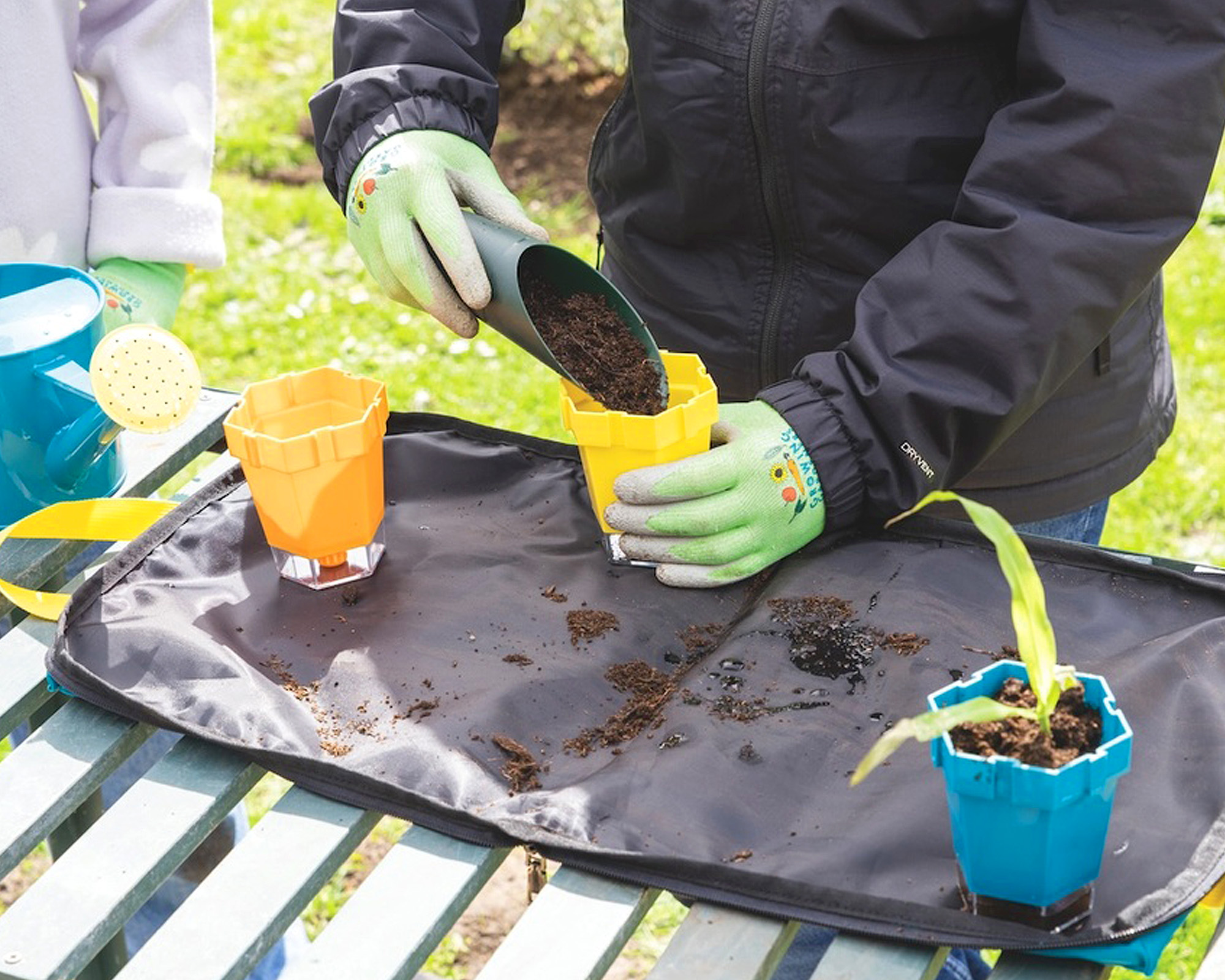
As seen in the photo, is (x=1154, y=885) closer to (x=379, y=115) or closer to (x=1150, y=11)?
Result: (x=1150, y=11)

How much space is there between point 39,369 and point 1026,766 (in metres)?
1.03

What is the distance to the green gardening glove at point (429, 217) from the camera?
165 centimetres

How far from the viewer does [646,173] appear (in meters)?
1.83

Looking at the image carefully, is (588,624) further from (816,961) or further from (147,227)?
(147,227)

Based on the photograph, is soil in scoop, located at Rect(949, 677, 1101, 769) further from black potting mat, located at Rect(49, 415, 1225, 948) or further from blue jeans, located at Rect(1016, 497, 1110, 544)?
blue jeans, located at Rect(1016, 497, 1110, 544)

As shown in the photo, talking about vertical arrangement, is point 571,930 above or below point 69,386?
below

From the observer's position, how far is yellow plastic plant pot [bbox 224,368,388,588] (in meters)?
1.46

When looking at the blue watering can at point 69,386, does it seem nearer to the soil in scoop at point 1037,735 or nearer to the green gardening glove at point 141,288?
the green gardening glove at point 141,288

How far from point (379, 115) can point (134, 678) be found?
2.47 feet

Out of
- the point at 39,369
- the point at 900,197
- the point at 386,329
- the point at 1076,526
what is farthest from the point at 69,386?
the point at 386,329

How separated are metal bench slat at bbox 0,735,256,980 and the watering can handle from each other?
0.23 meters

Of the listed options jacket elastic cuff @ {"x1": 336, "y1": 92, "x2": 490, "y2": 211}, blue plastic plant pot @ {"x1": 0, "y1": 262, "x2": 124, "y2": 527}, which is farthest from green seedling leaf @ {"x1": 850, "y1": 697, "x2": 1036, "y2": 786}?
jacket elastic cuff @ {"x1": 336, "y1": 92, "x2": 490, "y2": 211}

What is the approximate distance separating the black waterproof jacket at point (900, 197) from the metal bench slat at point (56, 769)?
2.38 feet

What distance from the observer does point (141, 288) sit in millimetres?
1959
